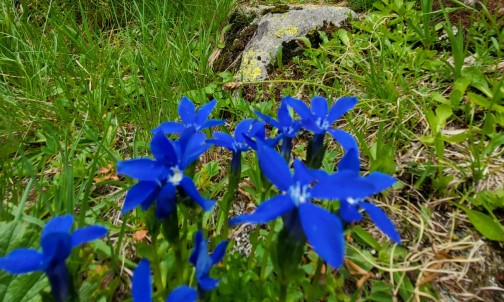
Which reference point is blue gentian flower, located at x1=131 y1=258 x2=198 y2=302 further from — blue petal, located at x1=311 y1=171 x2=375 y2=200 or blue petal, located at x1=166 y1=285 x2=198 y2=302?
blue petal, located at x1=311 y1=171 x2=375 y2=200

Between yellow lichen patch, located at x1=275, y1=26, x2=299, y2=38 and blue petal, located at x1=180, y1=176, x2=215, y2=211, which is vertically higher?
blue petal, located at x1=180, y1=176, x2=215, y2=211

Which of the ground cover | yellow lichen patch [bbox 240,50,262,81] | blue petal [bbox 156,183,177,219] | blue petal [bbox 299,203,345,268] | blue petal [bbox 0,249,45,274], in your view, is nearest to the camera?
blue petal [bbox 299,203,345,268]

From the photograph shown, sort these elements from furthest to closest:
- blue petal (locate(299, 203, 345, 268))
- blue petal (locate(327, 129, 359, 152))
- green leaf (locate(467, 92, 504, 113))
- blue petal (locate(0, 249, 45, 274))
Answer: green leaf (locate(467, 92, 504, 113))
blue petal (locate(327, 129, 359, 152))
blue petal (locate(0, 249, 45, 274))
blue petal (locate(299, 203, 345, 268))

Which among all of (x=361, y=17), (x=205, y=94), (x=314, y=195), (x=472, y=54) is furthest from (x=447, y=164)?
(x=361, y=17)

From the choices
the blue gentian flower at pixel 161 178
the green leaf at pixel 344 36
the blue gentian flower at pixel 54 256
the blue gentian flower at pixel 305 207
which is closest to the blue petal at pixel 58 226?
the blue gentian flower at pixel 54 256

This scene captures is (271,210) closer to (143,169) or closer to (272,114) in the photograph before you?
(143,169)

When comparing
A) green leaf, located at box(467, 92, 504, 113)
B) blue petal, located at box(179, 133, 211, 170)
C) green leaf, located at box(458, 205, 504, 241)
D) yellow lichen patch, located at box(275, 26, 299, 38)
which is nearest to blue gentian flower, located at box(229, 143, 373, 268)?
blue petal, located at box(179, 133, 211, 170)

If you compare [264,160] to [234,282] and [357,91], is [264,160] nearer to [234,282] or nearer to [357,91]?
[234,282]

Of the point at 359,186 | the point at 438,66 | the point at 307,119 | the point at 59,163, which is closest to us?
the point at 359,186

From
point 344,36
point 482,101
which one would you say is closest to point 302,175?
point 482,101
